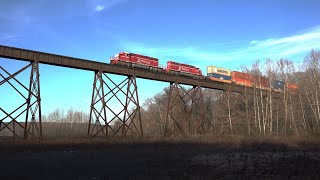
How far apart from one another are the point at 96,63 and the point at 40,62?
4.54 meters

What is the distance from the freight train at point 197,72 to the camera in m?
30.0

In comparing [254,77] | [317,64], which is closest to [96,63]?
[254,77]

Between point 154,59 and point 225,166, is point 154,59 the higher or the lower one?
the higher one

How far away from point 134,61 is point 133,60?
13 centimetres

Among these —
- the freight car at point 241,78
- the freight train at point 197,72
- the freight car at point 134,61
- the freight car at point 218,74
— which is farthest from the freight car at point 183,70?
the freight car at point 241,78

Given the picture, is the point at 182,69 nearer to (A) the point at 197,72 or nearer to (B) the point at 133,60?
(A) the point at 197,72

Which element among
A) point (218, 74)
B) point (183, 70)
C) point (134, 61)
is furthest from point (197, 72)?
point (134, 61)

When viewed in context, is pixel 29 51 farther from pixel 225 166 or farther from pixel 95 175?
pixel 225 166

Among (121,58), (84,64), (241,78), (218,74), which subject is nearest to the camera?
(84,64)

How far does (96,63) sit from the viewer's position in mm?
25812

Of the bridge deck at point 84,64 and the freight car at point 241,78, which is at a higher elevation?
the freight car at point 241,78

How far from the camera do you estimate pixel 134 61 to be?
1191 inches

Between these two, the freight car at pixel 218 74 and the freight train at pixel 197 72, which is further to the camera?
the freight car at pixel 218 74

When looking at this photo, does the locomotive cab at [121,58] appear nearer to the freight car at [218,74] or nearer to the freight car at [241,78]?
the freight car at [218,74]
